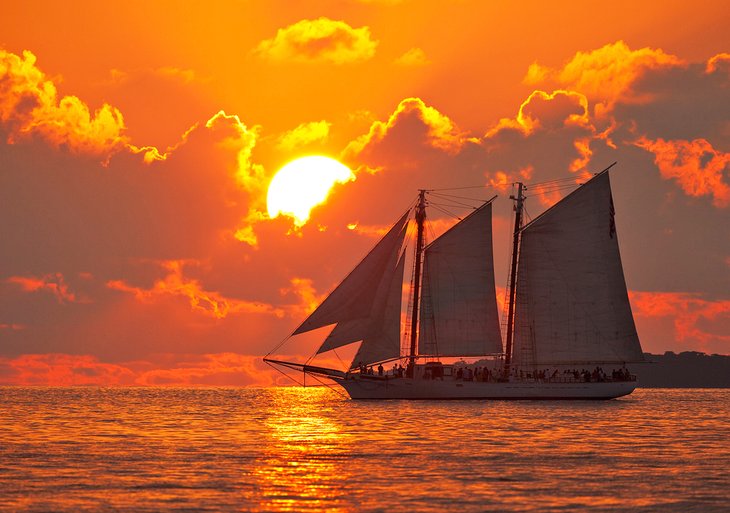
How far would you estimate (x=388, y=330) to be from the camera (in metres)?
116

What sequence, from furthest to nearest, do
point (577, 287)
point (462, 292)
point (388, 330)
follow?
point (577, 287) → point (462, 292) → point (388, 330)

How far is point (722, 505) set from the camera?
4147 centimetres

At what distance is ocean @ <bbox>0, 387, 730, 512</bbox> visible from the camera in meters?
42.4

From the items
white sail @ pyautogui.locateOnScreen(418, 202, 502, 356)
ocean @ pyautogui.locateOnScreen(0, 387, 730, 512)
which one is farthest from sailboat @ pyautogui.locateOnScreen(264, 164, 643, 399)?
ocean @ pyautogui.locateOnScreen(0, 387, 730, 512)

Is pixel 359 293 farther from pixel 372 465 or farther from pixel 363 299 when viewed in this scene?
pixel 372 465

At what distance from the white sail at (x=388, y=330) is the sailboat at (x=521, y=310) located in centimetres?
12

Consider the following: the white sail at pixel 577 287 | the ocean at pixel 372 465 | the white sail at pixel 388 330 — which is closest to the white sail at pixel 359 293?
the white sail at pixel 388 330

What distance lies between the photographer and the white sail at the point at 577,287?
119625mm

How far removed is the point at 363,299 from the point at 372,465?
190 ft

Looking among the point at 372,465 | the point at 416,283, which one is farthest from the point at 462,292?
the point at 372,465

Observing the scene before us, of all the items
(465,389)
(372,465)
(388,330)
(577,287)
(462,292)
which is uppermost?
(577,287)

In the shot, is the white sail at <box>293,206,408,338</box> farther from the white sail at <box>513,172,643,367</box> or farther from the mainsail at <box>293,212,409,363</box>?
the white sail at <box>513,172,643,367</box>

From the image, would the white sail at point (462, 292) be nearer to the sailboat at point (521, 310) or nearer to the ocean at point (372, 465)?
the sailboat at point (521, 310)

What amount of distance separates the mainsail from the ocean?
18915 millimetres
